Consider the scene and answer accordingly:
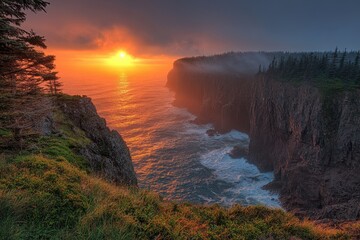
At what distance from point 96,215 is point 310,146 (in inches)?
2115

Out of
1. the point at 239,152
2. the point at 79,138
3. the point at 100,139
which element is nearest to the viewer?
the point at 79,138

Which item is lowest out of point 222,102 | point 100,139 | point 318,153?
point 222,102

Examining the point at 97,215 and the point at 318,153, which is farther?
the point at 318,153

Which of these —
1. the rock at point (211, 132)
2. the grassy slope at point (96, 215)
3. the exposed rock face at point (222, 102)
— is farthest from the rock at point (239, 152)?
the grassy slope at point (96, 215)

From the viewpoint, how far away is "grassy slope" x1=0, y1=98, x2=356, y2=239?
22.5 feet

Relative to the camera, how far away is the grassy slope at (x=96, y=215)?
6.86 metres

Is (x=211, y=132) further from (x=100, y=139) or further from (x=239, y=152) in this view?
(x=100, y=139)

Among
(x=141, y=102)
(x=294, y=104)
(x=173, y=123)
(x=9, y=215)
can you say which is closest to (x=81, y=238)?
(x=9, y=215)

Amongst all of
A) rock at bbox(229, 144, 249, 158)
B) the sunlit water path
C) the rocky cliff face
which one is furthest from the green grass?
rock at bbox(229, 144, 249, 158)

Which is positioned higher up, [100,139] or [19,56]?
[19,56]

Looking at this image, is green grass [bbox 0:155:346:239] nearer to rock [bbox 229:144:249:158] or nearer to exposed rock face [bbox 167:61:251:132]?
rock [bbox 229:144:249:158]

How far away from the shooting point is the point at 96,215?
303 inches

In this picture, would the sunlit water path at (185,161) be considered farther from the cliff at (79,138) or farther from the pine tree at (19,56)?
the pine tree at (19,56)

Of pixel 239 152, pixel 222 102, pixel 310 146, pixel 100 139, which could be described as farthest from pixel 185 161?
pixel 222 102
